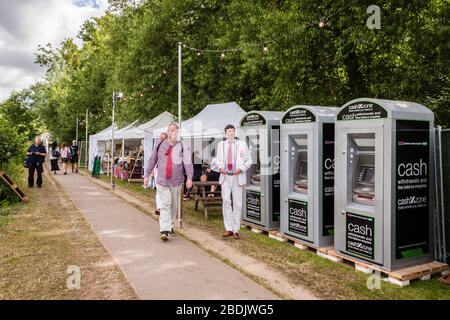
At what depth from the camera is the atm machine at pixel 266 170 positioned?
751 centimetres

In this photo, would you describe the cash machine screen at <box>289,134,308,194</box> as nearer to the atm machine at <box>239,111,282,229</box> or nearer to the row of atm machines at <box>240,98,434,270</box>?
the row of atm machines at <box>240,98,434,270</box>

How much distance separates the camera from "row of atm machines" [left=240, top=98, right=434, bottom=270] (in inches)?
198

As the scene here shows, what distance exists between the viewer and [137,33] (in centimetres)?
1711

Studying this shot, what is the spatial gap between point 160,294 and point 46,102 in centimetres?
4480

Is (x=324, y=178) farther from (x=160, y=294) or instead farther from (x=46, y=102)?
(x=46, y=102)

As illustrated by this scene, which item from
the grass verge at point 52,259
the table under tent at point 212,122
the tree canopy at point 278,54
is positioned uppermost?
the tree canopy at point 278,54

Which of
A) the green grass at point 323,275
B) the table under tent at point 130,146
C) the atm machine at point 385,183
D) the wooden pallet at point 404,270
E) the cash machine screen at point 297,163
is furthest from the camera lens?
the table under tent at point 130,146

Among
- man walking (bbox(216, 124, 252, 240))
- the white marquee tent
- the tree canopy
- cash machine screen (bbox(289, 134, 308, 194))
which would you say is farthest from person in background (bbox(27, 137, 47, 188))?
cash machine screen (bbox(289, 134, 308, 194))

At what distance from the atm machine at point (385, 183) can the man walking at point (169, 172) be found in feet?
8.97

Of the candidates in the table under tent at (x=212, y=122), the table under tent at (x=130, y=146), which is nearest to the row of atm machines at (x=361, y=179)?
the table under tent at (x=212, y=122)

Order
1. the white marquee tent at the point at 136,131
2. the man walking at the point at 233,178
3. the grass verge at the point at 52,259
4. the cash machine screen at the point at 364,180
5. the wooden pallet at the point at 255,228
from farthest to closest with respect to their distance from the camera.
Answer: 1. the white marquee tent at the point at 136,131
2. the wooden pallet at the point at 255,228
3. the man walking at the point at 233,178
4. the cash machine screen at the point at 364,180
5. the grass verge at the point at 52,259

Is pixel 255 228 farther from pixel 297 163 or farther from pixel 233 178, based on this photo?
pixel 297 163

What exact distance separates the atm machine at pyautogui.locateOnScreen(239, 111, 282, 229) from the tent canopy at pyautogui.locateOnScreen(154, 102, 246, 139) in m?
2.78

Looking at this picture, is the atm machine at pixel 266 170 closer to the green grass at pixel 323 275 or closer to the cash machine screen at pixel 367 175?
the green grass at pixel 323 275
